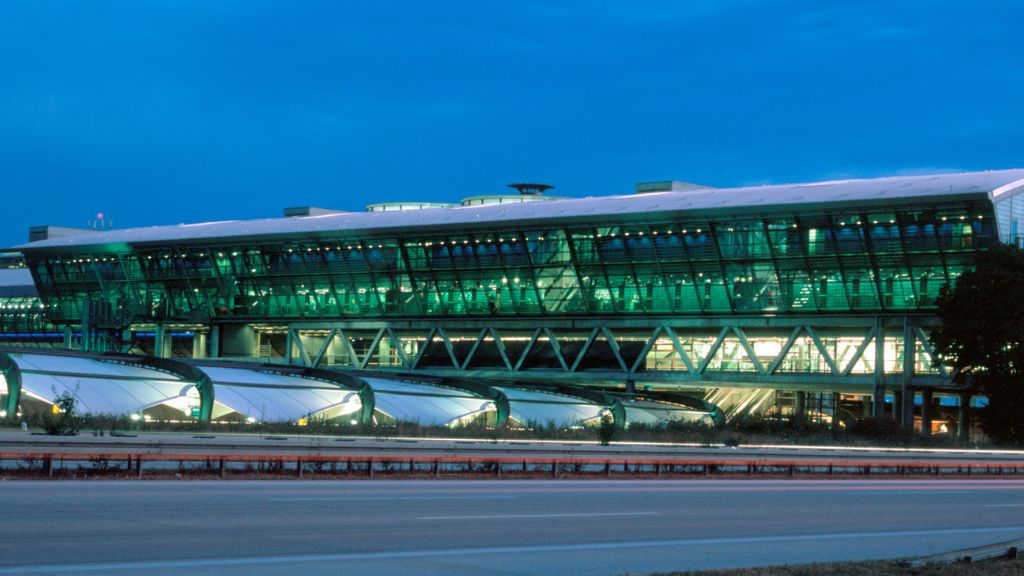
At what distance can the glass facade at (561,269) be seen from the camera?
64.9m

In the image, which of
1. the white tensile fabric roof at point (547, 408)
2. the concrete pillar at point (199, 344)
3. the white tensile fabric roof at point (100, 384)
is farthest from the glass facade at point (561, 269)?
the white tensile fabric roof at point (100, 384)

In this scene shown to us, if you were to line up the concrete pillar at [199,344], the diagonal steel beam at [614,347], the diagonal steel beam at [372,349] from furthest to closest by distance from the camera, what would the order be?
the concrete pillar at [199,344] → the diagonal steel beam at [372,349] → the diagonal steel beam at [614,347]

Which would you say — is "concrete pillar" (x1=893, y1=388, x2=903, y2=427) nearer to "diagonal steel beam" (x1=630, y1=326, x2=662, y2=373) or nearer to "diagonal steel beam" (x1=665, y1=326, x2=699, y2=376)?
"diagonal steel beam" (x1=665, y1=326, x2=699, y2=376)

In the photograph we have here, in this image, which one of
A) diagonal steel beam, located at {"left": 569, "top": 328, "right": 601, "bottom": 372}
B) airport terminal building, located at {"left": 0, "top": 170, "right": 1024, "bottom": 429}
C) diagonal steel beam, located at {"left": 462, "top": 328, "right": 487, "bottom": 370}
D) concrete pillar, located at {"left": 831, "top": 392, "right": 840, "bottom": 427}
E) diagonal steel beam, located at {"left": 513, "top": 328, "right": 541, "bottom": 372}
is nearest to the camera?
airport terminal building, located at {"left": 0, "top": 170, "right": 1024, "bottom": 429}

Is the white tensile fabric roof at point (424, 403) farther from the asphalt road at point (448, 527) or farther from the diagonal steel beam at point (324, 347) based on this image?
the asphalt road at point (448, 527)

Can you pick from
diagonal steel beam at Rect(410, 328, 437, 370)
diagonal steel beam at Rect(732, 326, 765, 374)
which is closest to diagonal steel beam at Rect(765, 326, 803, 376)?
diagonal steel beam at Rect(732, 326, 765, 374)

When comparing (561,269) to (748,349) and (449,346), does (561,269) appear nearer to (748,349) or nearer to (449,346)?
(449,346)

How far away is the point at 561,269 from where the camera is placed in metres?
73.6

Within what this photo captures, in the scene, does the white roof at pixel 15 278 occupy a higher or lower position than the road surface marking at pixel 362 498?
higher

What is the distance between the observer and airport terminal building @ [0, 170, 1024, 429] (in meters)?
65.5

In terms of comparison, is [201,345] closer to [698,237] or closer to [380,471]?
[698,237]

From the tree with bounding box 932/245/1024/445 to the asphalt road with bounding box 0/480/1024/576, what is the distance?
29367 mm

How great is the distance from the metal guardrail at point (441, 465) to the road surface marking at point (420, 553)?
1190cm

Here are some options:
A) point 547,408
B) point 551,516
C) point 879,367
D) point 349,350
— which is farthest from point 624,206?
point 551,516
